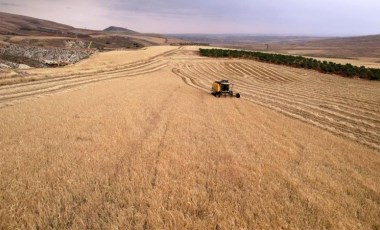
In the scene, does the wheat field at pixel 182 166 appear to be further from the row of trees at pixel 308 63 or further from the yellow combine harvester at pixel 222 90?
the row of trees at pixel 308 63

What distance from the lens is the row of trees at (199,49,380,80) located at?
4769 centimetres

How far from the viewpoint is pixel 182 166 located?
34.2 feet

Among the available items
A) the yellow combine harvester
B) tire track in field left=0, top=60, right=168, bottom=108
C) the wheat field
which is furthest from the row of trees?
tire track in field left=0, top=60, right=168, bottom=108

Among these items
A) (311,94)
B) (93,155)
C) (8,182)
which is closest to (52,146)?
(93,155)

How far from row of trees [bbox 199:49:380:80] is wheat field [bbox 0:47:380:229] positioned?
29970 millimetres

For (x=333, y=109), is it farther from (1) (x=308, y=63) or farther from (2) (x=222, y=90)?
(1) (x=308, y=63)

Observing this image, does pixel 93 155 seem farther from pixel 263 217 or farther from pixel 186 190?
pixel 263 217

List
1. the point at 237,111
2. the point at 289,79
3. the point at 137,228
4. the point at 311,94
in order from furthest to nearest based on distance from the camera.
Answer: the point at 289,79 → the point at 311,94 → the point at 237,111 → the point at 137,228

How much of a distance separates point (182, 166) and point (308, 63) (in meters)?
54.2

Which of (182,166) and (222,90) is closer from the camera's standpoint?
(182,166)

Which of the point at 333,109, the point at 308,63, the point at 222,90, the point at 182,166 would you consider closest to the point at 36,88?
the point at 222,90

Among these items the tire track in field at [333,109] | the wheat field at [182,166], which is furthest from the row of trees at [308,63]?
the wheat field at [182,166]

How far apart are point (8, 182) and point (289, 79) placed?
42834mm

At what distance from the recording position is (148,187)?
870 centimetres
